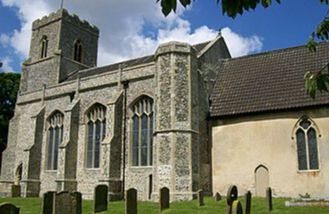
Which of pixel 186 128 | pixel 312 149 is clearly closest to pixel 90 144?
pixel 186 128

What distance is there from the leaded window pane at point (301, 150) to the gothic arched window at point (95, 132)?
36.3 ft

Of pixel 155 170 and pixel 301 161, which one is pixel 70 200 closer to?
pixel 155 170

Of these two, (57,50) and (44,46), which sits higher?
(44,46)

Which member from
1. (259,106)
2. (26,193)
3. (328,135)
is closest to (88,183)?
(26,193)

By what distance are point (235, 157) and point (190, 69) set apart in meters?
5.11

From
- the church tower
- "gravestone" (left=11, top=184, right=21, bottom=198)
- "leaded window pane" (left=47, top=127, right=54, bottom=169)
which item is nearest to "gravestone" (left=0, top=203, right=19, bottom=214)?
"leaded window pane" (left=47, top=127, right=54, bottom=169)

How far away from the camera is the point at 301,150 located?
59.4ft

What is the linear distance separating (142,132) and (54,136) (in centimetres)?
768

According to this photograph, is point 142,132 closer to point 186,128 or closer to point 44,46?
point 186,128

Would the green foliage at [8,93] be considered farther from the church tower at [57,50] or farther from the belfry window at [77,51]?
the belfry window at [77,51]

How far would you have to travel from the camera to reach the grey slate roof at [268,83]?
19.0 metres

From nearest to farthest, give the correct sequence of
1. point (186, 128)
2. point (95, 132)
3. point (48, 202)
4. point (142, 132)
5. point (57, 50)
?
point (48, 202) < point (186, 128) < point (142, 132) < point (95, 132) < point (57, 50)

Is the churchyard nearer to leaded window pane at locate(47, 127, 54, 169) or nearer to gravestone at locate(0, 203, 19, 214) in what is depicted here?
gravestone at locate(0, 203, 19, 214)

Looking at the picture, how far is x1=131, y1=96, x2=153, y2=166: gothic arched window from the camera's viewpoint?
20859 mm
